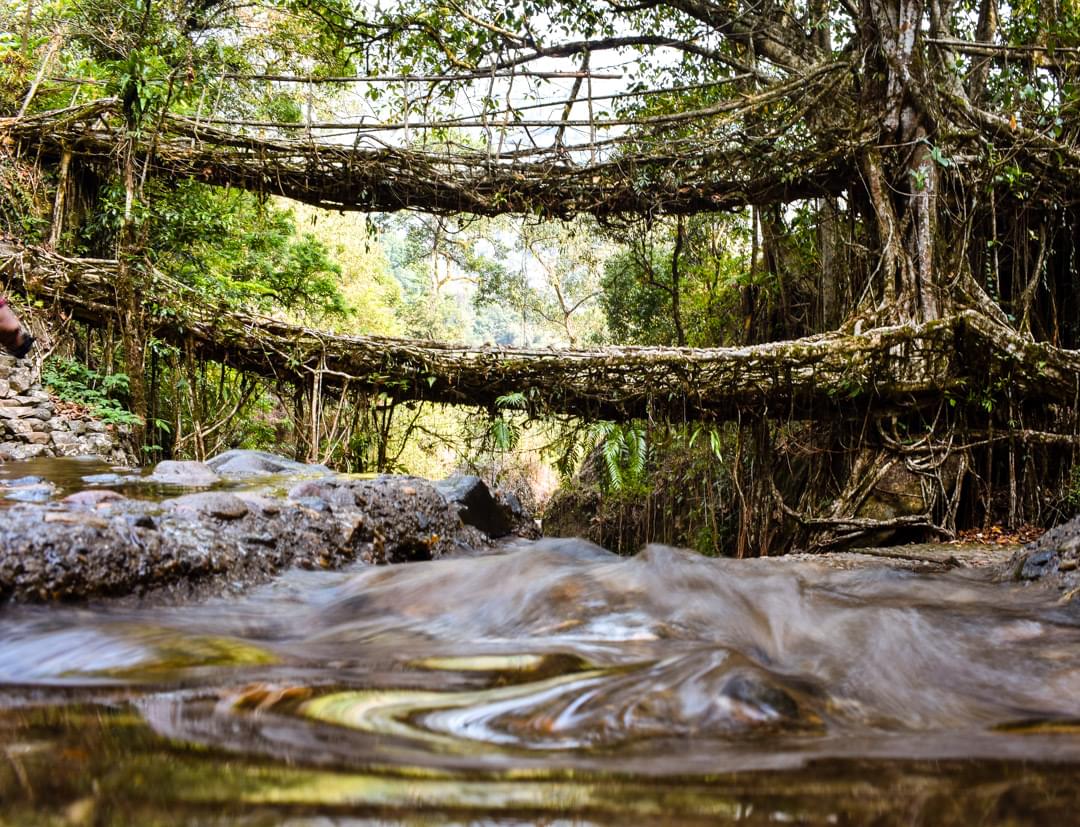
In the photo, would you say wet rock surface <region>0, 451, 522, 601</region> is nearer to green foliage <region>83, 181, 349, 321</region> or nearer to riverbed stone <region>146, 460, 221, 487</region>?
riverbed stone <region>146, 460, 221, 487</region>

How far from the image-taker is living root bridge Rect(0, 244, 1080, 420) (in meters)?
6.27

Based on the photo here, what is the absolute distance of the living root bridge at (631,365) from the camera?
20.6ft

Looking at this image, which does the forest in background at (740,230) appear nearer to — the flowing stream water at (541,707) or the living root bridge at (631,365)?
the living root bridge at (631,365)

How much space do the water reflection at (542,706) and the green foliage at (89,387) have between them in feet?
14.9

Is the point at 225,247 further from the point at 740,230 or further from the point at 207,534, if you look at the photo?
the point at 207,534

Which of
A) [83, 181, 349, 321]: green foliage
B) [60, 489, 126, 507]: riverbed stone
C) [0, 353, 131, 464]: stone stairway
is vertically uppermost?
[83, 181, 349, 321]: green foliage

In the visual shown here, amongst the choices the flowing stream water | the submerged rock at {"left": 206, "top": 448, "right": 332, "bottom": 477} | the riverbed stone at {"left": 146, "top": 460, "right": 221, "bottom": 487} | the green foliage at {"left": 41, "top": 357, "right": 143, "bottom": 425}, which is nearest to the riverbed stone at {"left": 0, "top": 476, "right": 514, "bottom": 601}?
the flowing stream water

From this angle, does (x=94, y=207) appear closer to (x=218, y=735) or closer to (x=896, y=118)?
(x=896, y=118)

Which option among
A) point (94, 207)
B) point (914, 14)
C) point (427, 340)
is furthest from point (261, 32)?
point (914, 14)

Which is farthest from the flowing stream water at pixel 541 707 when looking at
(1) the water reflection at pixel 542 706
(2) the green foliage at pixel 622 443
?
(2) the green foliage at pixel 622 443

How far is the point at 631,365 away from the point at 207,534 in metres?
4.11

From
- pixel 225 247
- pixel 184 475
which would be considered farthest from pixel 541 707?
pixel 225 247

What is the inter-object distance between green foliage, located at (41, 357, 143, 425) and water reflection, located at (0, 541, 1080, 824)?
4.53 metres

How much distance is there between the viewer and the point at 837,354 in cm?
627
